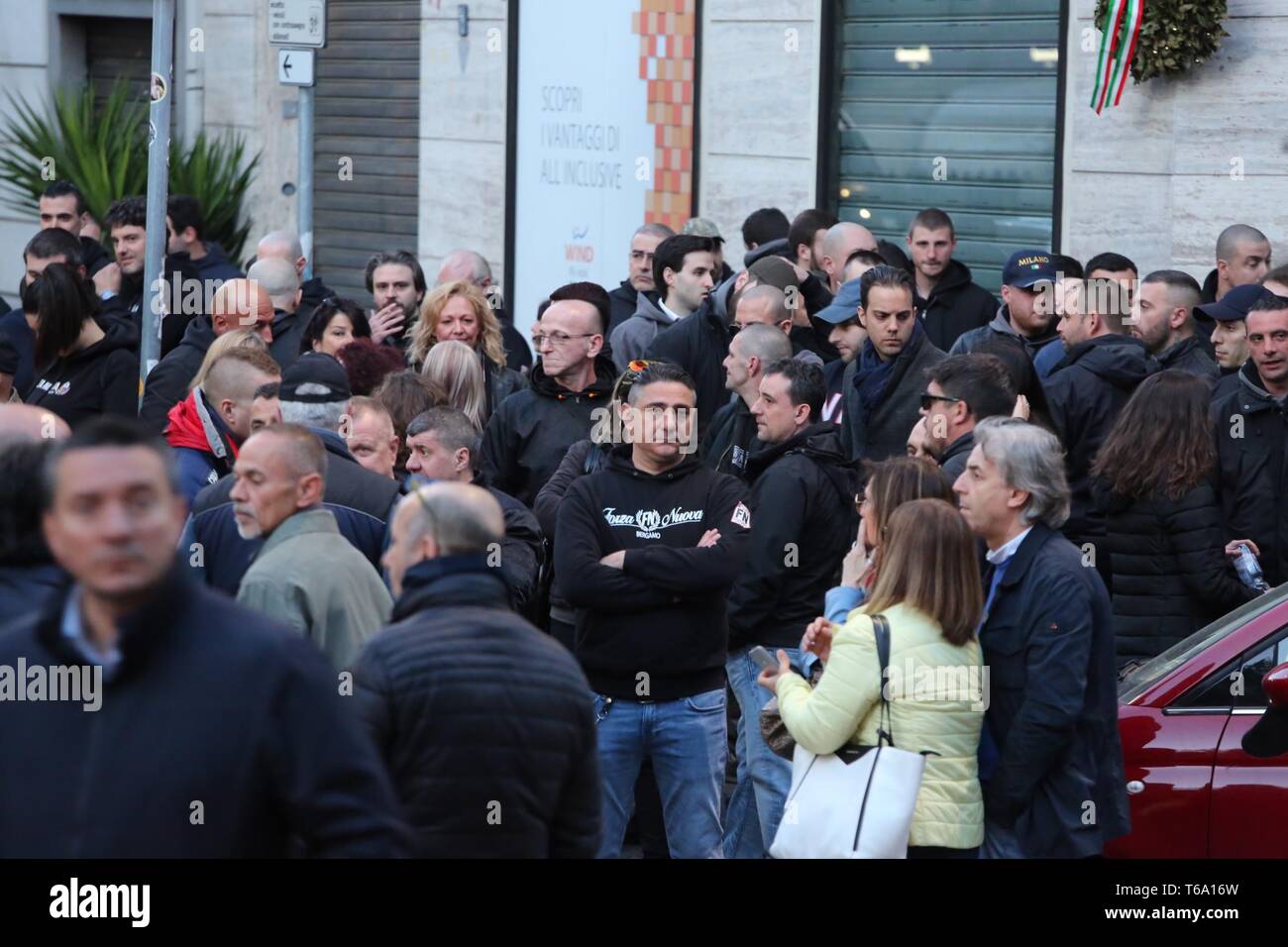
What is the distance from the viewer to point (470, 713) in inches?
159

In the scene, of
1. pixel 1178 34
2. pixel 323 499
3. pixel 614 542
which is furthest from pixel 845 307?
pixel 323 499

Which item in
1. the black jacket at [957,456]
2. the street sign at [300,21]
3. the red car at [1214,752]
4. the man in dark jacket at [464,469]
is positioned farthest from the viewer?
the street sign at [300,21]

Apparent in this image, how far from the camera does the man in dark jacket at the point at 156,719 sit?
3.28 meters

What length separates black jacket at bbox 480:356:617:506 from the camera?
786 centimetres

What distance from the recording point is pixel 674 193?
13688 millimetres

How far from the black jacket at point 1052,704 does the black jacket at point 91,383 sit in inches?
197

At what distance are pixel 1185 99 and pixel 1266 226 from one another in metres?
0.85

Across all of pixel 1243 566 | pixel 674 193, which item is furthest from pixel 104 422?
pixel 674 193

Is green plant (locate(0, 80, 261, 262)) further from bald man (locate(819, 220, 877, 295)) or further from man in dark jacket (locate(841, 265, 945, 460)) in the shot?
man in dark jacket (locate(841, 265, 945, 460))

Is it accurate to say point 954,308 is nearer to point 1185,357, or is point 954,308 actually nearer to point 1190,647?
point 1185,357

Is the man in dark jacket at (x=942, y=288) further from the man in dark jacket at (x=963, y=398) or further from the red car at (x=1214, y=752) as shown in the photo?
the red car at (x=1214, y=752)

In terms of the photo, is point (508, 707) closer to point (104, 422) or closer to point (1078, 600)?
point (104, 422)

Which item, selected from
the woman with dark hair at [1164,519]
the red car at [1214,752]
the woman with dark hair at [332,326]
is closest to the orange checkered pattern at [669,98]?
the woman with dark hair at [332,326]

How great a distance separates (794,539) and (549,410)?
63.9 inches
